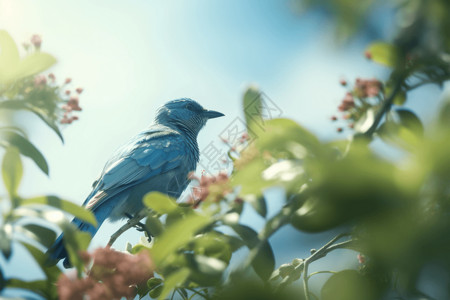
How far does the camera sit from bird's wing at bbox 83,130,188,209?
350 cm

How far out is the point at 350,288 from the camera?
3.34ft

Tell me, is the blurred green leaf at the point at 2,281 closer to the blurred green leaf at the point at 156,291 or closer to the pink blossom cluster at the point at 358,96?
the blurred green leaf at the point at 156,291

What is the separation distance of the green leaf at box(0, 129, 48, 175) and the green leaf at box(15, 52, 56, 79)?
0.21 meters

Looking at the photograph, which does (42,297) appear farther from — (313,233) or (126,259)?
(313,233)

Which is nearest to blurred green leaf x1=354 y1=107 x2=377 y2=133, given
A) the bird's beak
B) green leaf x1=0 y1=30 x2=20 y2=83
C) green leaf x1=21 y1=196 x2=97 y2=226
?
green leaf x1=21 y1=196 x2=97 y2=226

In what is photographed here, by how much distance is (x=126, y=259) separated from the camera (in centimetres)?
116

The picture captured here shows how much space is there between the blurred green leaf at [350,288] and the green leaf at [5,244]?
0.80m

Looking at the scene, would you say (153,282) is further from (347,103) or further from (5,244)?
(347,103)

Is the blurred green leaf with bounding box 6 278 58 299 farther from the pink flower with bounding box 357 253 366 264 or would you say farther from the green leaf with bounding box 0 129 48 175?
the pink flower with bounding box 357 253 366 264

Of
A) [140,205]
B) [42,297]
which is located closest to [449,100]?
[42,297]

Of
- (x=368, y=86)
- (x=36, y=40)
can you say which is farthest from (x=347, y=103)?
(x=36, y=40)

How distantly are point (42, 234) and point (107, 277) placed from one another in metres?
0.27

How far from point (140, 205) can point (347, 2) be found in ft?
11.0

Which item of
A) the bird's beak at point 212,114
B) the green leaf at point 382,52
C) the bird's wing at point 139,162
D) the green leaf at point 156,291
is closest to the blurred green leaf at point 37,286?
the green leaf at point 156,291
